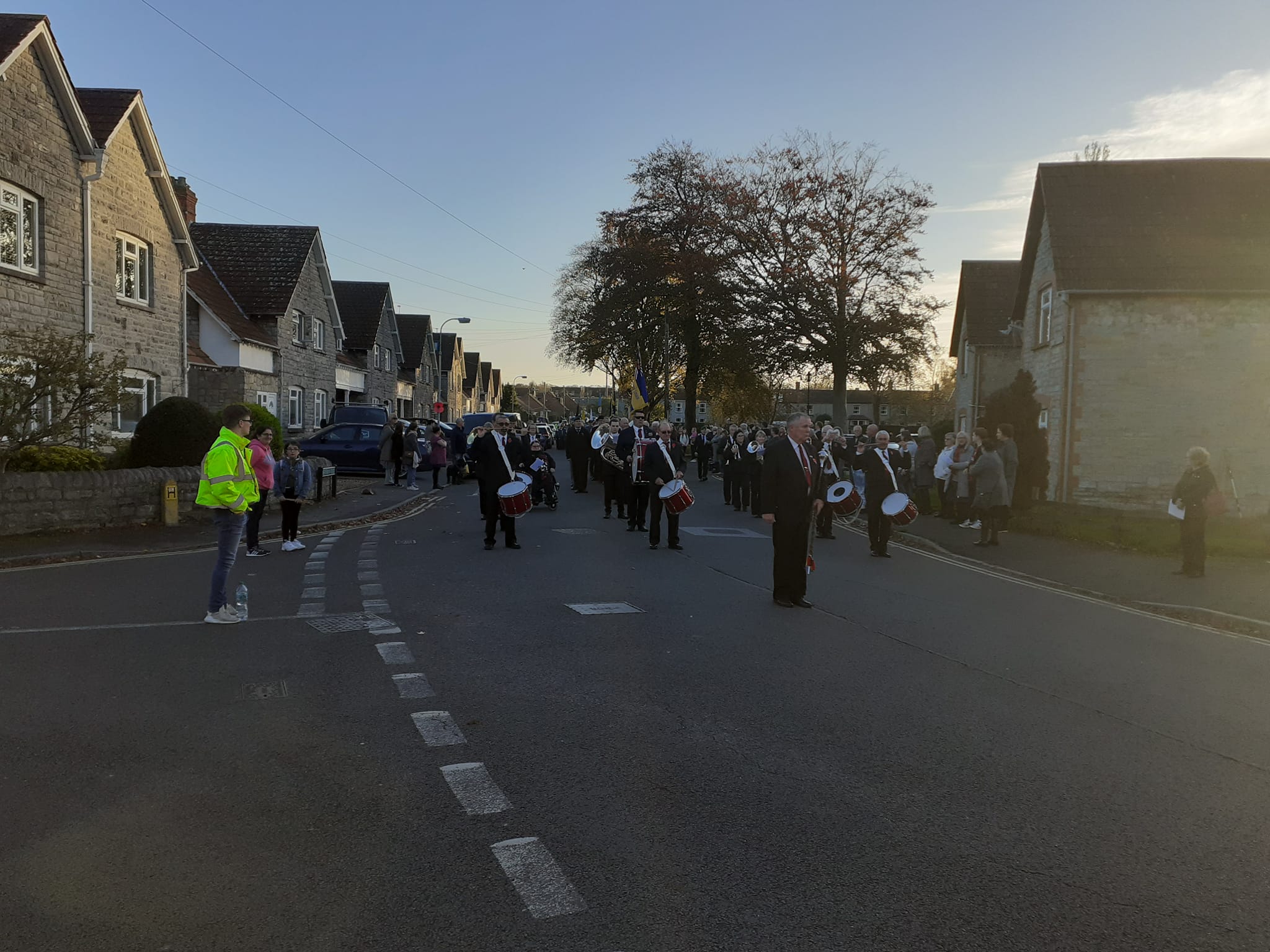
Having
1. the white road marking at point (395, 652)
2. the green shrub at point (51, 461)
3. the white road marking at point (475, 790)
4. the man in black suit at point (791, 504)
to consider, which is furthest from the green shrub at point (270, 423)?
the white road marking at point (475, 790)

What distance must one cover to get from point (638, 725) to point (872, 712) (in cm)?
140

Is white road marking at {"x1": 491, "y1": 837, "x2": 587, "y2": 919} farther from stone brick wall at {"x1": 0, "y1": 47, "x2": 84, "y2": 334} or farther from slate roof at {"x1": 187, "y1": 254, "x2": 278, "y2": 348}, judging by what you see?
slate roof at {"x1": 187, "y1": 254, "x2": 278, "y2": 348}

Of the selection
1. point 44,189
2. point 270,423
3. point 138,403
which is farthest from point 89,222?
point 270,423

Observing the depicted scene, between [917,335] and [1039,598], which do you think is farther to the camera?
[917,335]

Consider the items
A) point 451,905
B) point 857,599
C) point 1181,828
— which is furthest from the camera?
point 857,599

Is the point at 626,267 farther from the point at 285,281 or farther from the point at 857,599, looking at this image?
the point at 857,599

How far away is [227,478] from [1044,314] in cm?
2575

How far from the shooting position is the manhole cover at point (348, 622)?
8398 millimetres

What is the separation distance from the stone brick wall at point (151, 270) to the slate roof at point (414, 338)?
3902cm

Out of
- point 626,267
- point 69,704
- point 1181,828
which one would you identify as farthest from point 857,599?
point 626,267

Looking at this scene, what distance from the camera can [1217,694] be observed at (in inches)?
273

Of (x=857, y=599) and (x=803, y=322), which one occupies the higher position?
(x=803, y=322)

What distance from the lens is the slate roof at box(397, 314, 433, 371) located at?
215ft

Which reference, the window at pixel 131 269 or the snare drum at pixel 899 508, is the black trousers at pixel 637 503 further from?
the window at pixel 131 269
